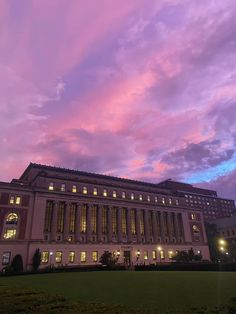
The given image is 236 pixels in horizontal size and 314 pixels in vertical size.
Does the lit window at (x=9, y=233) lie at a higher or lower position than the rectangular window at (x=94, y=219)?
lower

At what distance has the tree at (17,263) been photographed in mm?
67069

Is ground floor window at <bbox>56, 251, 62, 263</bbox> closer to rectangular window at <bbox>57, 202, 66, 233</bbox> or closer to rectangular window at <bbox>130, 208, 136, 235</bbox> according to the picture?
rectangular window at <bbox>57, 202, 66, 233</bbox>

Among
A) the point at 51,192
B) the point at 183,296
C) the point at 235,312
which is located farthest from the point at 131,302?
the point at 51,192

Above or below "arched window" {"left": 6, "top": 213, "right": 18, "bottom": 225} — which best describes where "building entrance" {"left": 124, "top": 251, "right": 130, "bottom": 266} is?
below

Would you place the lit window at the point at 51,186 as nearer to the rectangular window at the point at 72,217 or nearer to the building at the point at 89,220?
the building at the point at 89,220

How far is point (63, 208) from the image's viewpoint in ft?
281

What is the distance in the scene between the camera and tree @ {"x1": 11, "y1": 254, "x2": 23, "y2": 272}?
2641 inches

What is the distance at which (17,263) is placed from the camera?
6794 cm

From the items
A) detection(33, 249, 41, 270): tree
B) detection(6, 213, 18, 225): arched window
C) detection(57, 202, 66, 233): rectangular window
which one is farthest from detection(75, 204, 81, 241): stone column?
detection(6, 213, 18, 225): arched window

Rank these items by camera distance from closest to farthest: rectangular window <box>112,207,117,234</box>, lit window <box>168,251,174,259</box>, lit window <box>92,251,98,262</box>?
lit window <box>92,251,98,262</box> → rectangular window <box>112,207,117,234</box> → lit window <box>168,251,174,259</box>

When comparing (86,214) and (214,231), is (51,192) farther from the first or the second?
(214,231)

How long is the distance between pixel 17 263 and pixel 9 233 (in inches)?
368

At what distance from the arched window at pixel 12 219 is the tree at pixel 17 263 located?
9.65 meters

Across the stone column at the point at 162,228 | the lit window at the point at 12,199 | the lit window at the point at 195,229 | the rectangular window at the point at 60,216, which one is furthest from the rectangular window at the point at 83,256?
the lit window at the point at 195,229
